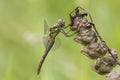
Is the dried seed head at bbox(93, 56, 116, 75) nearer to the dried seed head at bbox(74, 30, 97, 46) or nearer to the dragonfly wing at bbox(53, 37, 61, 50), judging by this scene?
the dried seed head at bbox(74, 30, 97, 46)

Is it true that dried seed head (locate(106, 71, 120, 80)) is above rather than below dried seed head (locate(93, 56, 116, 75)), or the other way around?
below

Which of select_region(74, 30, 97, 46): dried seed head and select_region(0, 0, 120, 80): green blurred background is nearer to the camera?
select_region(74, 30, 97, 46): dried seed head

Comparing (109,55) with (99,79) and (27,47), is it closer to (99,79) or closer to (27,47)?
(99,79)

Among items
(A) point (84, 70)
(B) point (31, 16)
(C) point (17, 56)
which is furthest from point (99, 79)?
(B) point (31, 16)

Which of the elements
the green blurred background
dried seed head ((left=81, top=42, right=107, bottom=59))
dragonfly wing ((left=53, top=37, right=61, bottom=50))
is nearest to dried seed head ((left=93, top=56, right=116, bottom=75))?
dried seed head ((left=81, top=42, right=107, bottom=59))

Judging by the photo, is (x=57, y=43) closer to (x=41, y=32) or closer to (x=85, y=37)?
(x=85, y=37)

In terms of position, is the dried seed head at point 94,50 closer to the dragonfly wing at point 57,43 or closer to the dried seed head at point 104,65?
the dried seed head at point 104,65
